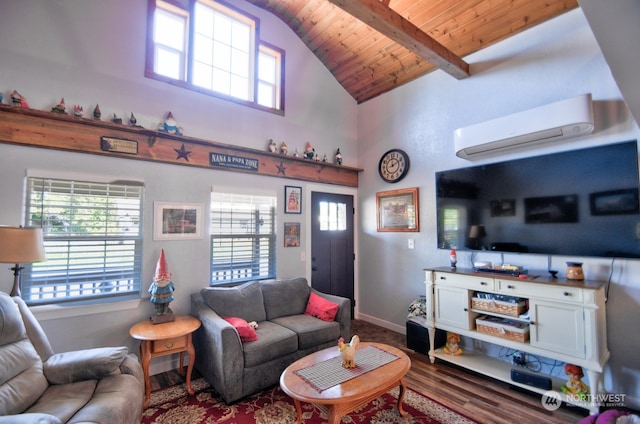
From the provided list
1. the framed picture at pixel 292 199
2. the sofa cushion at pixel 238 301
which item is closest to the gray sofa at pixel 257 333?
the sofa cushion at pixel 238 301

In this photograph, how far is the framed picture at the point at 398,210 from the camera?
3.98 meters

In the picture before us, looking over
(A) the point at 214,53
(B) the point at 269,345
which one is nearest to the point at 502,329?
(B) the point at 269,345

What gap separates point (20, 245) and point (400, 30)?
3413 mm

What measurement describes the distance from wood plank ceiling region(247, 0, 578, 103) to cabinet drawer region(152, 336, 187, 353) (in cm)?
308

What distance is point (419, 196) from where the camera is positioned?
3.95 metres

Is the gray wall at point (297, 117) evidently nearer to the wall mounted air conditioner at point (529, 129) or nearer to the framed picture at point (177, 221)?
the framed picture at point (177, 221)

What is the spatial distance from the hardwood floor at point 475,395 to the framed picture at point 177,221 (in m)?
1.39

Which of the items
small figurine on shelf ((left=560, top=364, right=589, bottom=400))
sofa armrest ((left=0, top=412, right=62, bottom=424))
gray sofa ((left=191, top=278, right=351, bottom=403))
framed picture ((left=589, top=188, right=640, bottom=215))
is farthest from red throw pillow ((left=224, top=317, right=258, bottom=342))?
framed picture ((left=589, top=188, right=640, bottom=215))

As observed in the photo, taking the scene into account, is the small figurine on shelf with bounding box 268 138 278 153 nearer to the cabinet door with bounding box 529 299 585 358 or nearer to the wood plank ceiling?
the wood plank ceiling

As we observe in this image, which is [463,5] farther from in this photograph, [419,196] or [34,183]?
[34,183]

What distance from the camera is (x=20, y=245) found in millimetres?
1969

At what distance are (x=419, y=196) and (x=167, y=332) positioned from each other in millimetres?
3274

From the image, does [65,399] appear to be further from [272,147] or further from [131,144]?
[272,147]

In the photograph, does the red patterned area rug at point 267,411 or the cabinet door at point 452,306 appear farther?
the cabinet door at point 452,306
